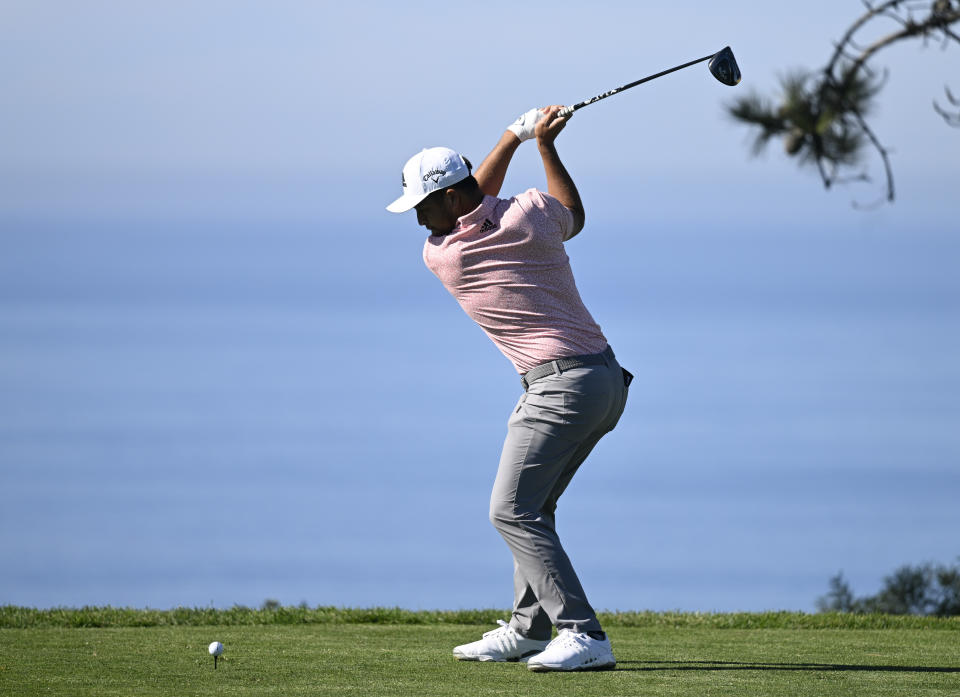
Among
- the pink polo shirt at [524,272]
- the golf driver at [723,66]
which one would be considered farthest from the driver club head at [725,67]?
the pink polo shirt at [524,272]

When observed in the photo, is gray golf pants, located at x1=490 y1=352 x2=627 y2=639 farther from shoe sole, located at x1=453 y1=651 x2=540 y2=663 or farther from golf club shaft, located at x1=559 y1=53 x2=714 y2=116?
golf club shaft, located at x1=559 y1=53 x2=714 y2=116

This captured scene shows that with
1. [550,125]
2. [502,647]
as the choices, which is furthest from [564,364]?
[502,647]

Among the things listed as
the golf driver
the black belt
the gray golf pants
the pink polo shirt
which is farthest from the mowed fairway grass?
the golf driver

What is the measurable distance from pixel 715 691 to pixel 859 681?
0.58 m

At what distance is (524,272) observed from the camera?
4680 mm

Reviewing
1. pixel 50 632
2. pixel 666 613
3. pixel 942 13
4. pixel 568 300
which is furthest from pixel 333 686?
pixel 942 13

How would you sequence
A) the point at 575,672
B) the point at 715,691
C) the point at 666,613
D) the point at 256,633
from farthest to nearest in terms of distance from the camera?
the point at 666,613 → the point at 256,633 → the point at 575,672 → the point at 715,691

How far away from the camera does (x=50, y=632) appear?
5918mm

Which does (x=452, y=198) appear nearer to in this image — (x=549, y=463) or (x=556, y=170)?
(x=556, y=170)

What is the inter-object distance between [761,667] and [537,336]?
1450mm

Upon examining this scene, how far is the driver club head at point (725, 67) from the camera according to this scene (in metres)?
5.58

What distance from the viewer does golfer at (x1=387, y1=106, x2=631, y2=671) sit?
15.2 feet

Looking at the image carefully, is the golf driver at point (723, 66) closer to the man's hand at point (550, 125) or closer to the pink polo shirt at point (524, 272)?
the man's hand at point (550, 125)

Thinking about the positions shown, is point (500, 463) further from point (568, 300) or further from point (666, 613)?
point (666, 613)
